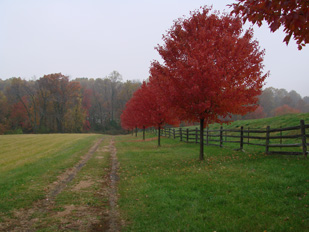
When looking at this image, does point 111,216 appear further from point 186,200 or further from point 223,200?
point 223,200

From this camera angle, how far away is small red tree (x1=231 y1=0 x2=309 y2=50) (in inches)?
136

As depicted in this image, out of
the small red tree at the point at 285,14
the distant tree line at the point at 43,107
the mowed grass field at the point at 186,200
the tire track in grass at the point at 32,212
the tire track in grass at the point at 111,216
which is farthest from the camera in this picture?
the distant tree line at the point at 43,107

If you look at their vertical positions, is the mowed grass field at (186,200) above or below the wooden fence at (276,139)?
below

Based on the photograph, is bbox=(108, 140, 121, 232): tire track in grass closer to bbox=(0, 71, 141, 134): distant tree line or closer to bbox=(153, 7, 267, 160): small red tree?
bbox=(153, 7, 267, 160): small red tree

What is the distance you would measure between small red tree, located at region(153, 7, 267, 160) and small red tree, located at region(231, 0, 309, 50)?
637 cm

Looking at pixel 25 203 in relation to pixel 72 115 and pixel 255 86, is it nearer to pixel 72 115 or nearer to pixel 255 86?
pixel 255 86

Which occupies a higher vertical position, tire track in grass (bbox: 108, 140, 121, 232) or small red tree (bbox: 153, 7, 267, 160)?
small red tree (bbox: 153, 7, 267, 160)

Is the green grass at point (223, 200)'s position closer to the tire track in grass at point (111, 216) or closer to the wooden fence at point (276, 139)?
the tire track in grass at point (111, 216)

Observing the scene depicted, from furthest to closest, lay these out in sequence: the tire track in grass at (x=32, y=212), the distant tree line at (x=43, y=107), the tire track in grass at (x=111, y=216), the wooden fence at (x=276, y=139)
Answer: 1. the distant tree line at (x=43, y=107)
2. the wooden fence at (x=276, y=139)
3. the tire track in grass at (x=32, y=212)
4. the tire track in grass at (x=111, y=216)

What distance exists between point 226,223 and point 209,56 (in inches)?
315

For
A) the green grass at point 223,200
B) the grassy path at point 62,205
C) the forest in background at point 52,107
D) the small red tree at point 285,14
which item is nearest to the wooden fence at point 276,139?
the green grass at point 223,200

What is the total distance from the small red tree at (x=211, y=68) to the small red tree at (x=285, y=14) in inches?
251

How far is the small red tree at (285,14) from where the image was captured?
11.3ft

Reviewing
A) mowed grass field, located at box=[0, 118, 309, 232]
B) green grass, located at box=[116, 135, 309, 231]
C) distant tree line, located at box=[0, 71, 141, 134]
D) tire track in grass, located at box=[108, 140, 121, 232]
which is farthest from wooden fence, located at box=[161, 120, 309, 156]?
distant tree line, located at box=[0, 71, 141, 134]
